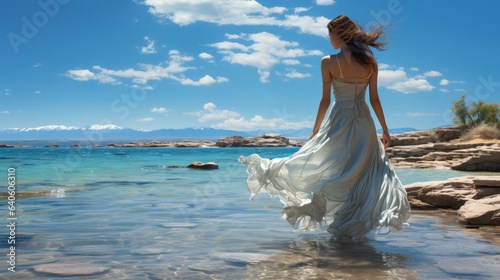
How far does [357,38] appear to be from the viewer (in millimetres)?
4668

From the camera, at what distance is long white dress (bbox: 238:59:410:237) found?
173 inches

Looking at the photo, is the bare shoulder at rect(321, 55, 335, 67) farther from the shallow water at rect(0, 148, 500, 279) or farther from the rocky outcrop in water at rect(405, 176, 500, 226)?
the rocky outcrop in water at rect(405, 176, 500, 226)

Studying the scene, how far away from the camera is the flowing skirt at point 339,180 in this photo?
4381 millimetres

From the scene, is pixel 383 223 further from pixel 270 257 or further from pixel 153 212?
pixel 153 212

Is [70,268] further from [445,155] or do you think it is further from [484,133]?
[484,133]

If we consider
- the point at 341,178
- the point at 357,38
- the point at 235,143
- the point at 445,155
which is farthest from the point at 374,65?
the point at 235,143

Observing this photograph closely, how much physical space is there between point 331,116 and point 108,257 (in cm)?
279

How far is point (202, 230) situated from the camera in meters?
5.46

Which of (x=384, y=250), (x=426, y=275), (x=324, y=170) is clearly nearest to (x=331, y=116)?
(x=324, y=170)

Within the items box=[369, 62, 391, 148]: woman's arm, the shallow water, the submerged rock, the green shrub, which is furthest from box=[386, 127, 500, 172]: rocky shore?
the submerged rock

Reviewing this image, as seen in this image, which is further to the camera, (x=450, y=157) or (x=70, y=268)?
(x=450, y=157)

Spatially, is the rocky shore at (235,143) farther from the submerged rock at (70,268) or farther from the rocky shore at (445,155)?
the submerged rock at (70,268)

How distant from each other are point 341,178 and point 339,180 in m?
0.03

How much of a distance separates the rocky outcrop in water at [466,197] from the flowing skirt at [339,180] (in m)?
2.06
